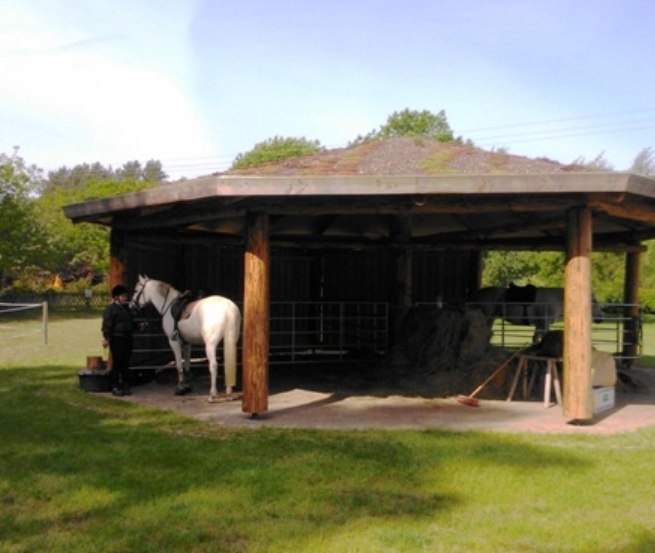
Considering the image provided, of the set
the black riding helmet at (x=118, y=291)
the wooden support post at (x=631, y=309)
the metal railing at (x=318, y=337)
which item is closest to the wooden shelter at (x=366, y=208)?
the black riding helmet at (x=118, y=291)

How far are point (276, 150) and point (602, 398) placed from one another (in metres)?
46.3

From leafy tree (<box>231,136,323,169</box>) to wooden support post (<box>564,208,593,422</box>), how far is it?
4358 centimetres

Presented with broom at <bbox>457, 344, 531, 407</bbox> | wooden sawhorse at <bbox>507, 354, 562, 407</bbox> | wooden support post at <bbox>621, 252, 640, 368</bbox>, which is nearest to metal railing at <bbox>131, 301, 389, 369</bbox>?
broom at <bbox>457, 344, 531, 407</bbox>

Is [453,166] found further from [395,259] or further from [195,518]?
[195,518]

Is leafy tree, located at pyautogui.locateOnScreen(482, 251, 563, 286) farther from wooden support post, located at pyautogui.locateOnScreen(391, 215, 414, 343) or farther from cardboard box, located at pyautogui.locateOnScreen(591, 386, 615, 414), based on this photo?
cardboard box, located at pyautogui.locateOnScreen(591, 386, 615, 414)

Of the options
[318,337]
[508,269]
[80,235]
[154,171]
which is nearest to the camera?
[318,337]

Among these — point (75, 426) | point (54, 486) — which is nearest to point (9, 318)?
point (75, 426)

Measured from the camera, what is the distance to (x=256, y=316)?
882cm

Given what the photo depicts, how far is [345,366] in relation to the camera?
14445 millimetres

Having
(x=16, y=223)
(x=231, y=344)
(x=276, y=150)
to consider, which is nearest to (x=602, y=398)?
(x=231, y=344)

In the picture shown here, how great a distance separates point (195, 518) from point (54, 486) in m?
1.55

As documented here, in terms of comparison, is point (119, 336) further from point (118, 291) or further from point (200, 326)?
point (200, 326)

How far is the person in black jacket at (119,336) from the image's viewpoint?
10.7 metres

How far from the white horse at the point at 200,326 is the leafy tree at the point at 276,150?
41.1m
